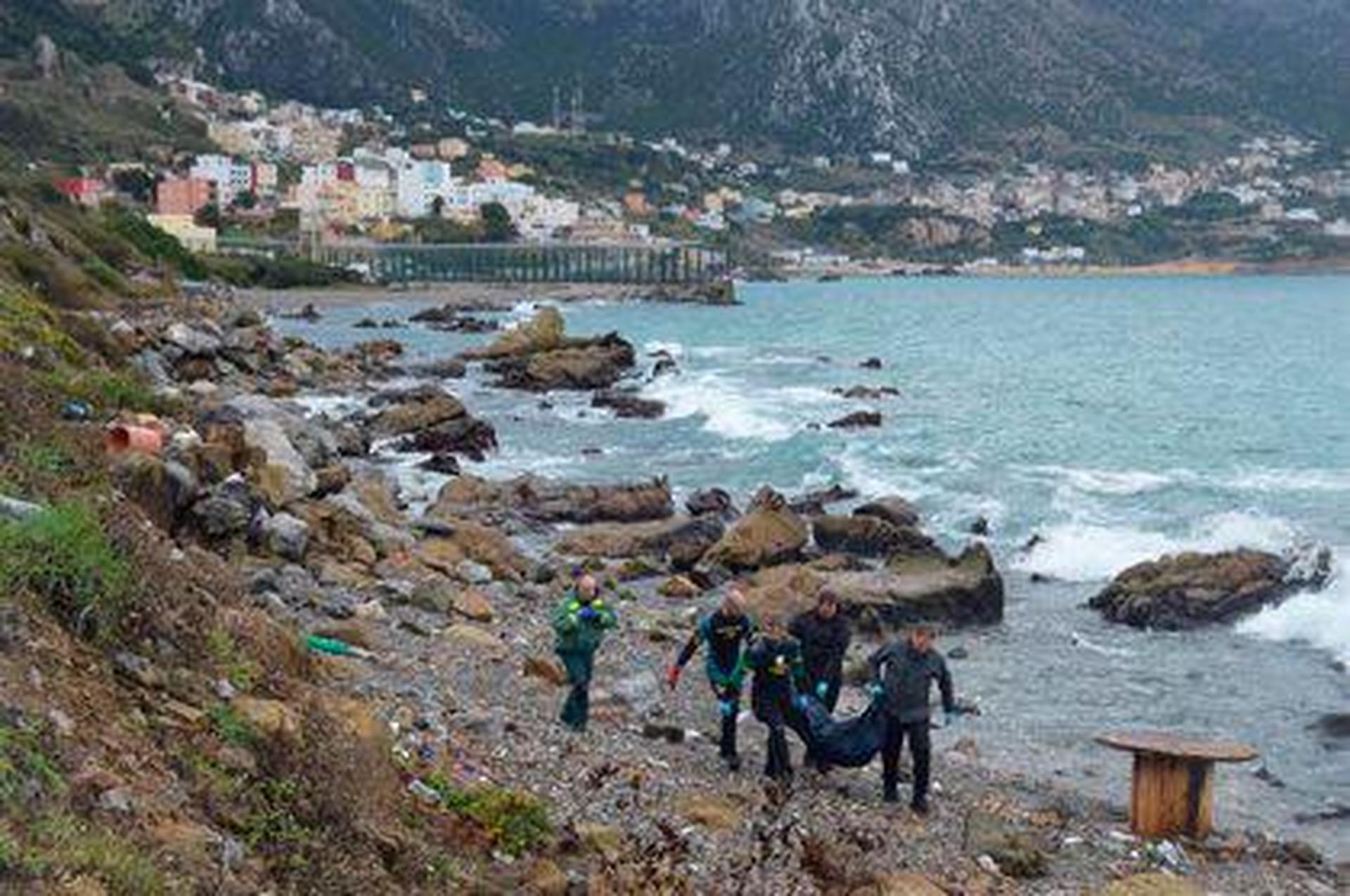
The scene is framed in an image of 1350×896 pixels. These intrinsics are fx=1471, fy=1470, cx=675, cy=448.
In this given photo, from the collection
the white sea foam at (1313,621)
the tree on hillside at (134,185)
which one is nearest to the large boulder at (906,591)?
the white sea foam at (1313,621)

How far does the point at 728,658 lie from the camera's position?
12883 mm

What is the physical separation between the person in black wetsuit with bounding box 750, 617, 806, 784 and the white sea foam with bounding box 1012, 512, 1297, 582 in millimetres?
13696

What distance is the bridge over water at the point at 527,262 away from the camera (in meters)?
132

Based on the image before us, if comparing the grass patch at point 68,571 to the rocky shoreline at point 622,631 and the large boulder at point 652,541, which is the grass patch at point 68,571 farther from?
the large boulder at point 652,541

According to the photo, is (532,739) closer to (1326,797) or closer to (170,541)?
(170,541)


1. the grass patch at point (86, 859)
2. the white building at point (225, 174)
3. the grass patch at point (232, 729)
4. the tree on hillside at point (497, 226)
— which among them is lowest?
the grass patch at point (232, 729)

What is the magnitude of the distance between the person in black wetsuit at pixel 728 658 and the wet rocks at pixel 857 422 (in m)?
30.2

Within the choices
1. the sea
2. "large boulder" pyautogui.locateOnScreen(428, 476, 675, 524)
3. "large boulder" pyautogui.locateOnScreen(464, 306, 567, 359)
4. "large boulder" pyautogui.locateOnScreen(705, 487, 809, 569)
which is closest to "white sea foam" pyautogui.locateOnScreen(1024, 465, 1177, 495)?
the sea

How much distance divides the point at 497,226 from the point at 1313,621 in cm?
14055

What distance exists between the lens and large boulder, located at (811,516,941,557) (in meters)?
26.0

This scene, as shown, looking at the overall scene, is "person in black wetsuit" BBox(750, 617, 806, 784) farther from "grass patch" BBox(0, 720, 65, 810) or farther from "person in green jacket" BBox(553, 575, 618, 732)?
Result: "grass patch" BBox(0, 720, 65, 810)

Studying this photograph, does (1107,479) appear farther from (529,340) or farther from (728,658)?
(529,340)

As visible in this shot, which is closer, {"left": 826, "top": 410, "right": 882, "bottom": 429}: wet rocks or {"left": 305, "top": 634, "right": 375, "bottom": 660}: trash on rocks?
{"left": 305, "top": 634, "right": 375, "bottom": 660}: trash on rocks

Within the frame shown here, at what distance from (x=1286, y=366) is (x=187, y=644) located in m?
72.6
